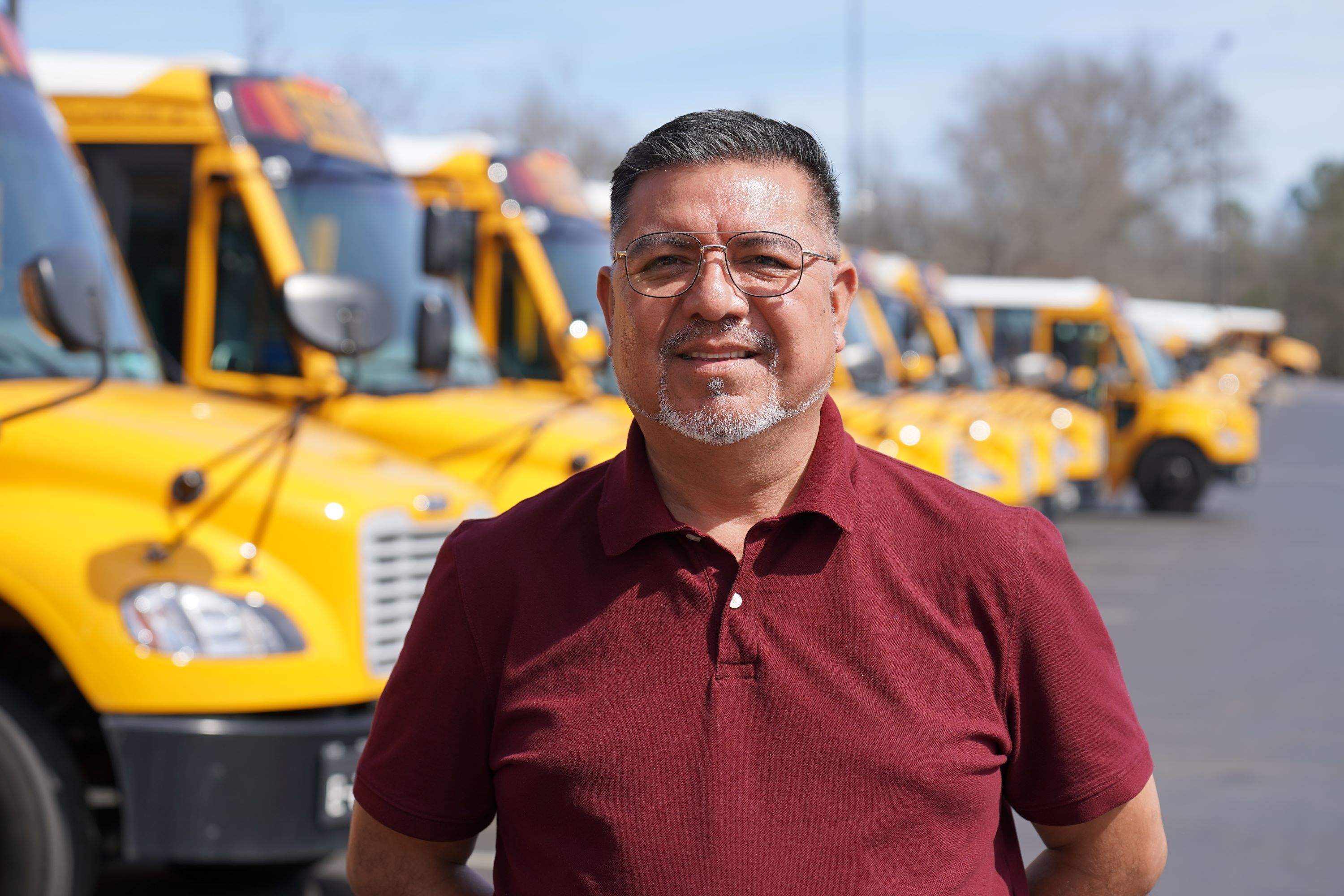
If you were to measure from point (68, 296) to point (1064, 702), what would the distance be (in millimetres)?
3476

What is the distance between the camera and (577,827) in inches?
79.0

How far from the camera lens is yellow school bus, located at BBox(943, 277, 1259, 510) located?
63.7 feet

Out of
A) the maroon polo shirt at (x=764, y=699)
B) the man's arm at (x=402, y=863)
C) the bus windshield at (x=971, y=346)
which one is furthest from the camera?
the bus windshield at (x=971, y=346)

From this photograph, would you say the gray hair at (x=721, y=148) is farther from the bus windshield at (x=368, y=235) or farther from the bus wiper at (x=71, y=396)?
the bus windshield at (x=368, y=235)

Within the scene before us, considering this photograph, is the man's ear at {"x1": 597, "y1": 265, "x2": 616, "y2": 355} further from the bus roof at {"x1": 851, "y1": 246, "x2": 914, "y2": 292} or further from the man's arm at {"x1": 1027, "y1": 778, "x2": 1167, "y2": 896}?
the bus roof at {"x1": 851, "y1": 246, "x2": 914, "y2": 292}

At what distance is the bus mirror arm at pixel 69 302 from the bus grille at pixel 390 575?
0.91 m

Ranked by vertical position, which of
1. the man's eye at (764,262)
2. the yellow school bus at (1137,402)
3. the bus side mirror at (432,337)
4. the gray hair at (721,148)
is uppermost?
the gray hair at (721,148)

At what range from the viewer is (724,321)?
2105mm

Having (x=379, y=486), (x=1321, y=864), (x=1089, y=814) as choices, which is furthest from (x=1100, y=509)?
(x=1089, y=814)

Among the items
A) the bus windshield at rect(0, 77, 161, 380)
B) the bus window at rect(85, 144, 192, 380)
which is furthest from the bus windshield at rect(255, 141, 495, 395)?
the bus windshield at rect(0, 77, 161, 380)

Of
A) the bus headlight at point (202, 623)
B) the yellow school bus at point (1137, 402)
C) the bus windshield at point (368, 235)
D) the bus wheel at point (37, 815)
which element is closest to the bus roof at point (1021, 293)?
the yellow school bus at point (1137, 402)

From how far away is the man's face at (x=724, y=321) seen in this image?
6.85ft

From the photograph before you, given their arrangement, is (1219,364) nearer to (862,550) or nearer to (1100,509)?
(1100,509)

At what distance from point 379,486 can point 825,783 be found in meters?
3.14
